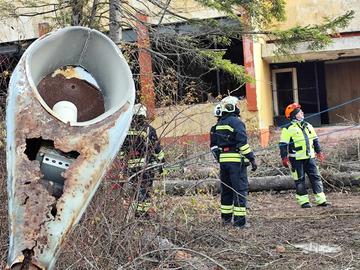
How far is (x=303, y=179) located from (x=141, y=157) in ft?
14.0

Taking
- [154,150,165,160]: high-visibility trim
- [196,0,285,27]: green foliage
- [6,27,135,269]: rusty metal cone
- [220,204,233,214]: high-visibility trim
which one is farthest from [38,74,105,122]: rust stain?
[220,204,233,214]: high-visibility trim

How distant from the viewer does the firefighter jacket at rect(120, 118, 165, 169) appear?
210 inches

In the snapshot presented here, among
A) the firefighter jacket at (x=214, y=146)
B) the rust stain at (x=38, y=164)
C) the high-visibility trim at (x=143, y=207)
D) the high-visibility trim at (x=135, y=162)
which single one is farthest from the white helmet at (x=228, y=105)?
the rust stain at (x=38, y=164)

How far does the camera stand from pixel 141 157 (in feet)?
17.9

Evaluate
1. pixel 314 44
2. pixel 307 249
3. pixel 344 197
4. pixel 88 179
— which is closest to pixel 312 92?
pixel 344 197

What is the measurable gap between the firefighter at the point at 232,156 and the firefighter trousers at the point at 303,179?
1570 millimetres

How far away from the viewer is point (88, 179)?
2.47 m

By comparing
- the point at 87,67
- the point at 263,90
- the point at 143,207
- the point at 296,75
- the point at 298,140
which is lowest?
the point at 143,207

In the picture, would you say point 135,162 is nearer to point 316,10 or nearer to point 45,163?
point 45,163

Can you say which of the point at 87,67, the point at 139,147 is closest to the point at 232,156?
the point at 139,147

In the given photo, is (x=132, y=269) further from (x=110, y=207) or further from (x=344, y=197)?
(x=344, y=197)

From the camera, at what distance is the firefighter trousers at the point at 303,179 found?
29.2 feet

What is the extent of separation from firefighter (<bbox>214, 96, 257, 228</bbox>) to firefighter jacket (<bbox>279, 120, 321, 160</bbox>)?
61.4 inches

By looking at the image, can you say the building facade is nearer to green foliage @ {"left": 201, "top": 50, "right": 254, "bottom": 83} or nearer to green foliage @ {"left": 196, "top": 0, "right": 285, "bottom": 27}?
green foliage @ {"left": 196, "top": 0, "right": 285, "bottom": 27}
